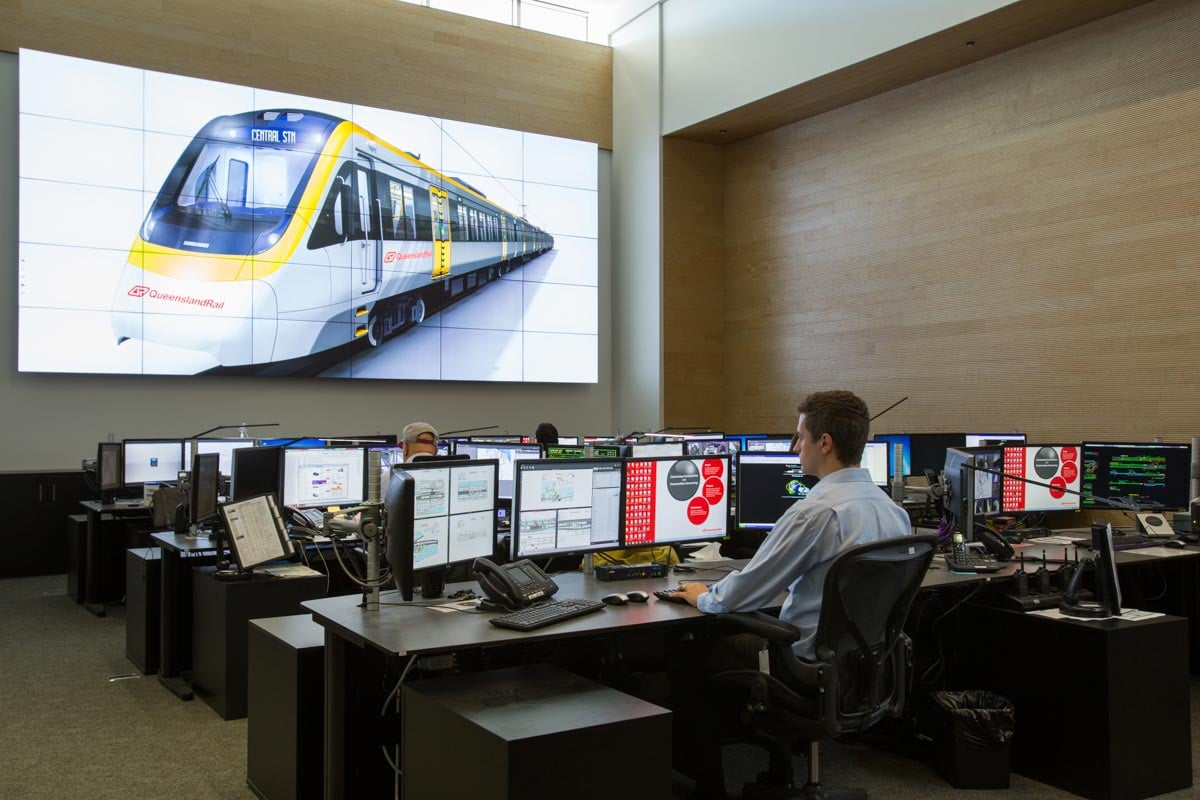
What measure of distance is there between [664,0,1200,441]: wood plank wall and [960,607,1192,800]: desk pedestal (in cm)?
334

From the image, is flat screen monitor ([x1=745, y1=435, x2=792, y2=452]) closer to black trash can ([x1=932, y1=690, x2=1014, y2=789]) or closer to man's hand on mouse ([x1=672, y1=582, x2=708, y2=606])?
black trash can ([x1=932, y1=690, x2=1014, y2=789])

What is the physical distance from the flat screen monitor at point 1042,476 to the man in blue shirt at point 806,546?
2545mm

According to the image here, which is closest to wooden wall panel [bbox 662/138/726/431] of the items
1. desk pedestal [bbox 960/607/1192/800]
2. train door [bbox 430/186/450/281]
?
train door [bbox 430/186/450/281]

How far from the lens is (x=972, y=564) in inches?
159

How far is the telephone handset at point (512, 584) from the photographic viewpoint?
10.0 ft

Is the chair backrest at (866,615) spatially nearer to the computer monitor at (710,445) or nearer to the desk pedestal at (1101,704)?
the desk pedestal at (1101,704)

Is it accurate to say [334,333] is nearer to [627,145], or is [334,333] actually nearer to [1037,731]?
[627,145]

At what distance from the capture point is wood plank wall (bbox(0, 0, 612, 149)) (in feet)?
27.0

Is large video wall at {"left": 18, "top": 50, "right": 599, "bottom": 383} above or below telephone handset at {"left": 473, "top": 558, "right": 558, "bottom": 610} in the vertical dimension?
above

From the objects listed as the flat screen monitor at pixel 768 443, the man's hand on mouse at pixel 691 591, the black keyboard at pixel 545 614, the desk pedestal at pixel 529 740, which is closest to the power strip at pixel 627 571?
the man's hand on mouse at pixel 691 591

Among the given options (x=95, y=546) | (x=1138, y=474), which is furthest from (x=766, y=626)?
(x=95, y=546)

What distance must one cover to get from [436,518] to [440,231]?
6679mm

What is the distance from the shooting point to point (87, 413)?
8203 mm

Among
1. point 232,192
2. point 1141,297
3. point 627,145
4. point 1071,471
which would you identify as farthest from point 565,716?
point 627,145
